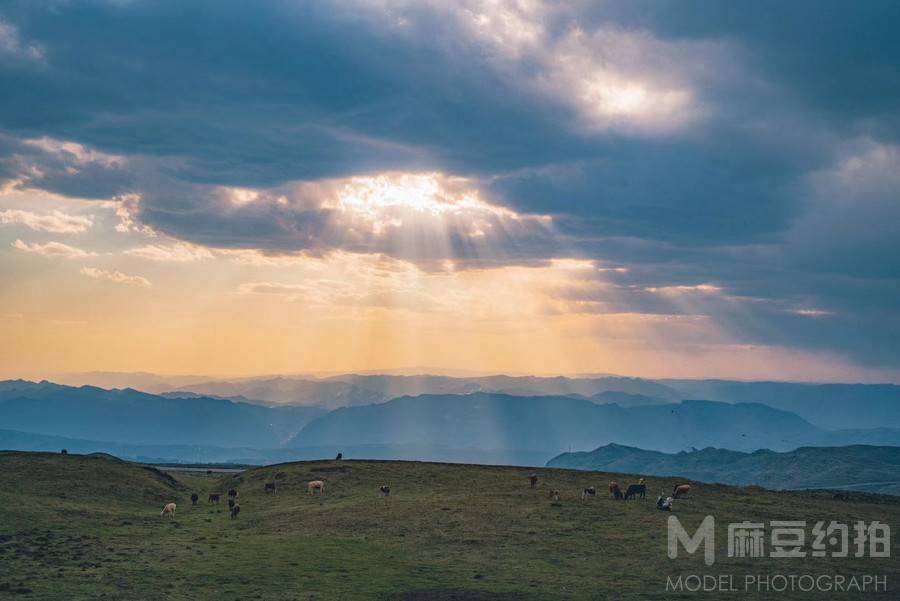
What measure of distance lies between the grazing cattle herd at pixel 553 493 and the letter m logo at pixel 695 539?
6.08 m

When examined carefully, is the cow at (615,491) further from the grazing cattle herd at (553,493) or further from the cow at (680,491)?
the cow at (680,491)

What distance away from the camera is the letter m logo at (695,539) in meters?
55.3

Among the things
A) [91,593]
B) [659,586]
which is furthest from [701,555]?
[91,593]

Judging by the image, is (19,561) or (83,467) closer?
(19,561)

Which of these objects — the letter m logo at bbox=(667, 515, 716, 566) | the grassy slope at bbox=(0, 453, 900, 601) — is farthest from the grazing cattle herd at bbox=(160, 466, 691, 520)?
the letter m logo at bbox=(667, 515, 716, 566)

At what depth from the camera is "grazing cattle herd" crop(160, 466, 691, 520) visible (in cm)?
7275

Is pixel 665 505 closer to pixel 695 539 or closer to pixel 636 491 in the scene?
pixel 636 491

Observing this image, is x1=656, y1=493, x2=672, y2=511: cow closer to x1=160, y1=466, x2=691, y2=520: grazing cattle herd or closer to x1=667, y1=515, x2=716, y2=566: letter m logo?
x1=160, y1=466, x2=691, y2=520: grazing cattle herd

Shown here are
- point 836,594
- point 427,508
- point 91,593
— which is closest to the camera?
point 91,593

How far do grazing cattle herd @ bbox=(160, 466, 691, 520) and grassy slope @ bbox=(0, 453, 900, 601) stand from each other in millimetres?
1118

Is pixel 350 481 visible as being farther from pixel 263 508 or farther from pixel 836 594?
pixel 836 594

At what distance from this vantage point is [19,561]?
164 feet

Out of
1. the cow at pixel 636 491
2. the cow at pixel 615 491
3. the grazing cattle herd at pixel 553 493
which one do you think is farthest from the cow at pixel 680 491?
the cow at pixel 615 491

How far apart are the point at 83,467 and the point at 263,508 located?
979 inches
